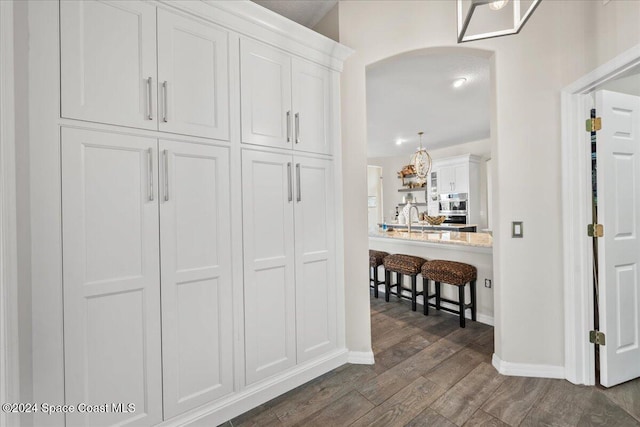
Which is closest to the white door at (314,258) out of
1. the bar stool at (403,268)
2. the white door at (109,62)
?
the white door at (109,62)

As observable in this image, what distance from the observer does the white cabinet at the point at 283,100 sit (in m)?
1.80

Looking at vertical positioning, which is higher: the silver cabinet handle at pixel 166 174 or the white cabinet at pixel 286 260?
the silver cabinet handle at pixel 166 174

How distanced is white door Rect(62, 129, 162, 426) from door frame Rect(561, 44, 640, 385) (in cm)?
271

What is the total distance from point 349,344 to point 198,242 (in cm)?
152

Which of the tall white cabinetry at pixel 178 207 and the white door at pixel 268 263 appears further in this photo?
the white door at pixel 268 263

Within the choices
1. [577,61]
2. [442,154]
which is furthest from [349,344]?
[442,154]

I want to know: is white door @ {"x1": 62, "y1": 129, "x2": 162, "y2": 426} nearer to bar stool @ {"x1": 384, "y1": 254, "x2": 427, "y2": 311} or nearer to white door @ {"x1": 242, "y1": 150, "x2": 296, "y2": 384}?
white door @ {"x1": 242, "y1": 150, "x2": 296, "y2": 384}

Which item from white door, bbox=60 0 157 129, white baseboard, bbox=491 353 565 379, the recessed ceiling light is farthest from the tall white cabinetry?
the recessed ceiling light

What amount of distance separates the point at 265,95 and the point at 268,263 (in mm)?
1155

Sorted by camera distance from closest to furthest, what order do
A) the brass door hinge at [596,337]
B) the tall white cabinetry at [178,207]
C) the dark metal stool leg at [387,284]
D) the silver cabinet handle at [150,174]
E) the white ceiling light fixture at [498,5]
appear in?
the white ceiling light fixture at [498,5], the tall white cabinetry at [178,207], the silver cabinet handle at [150,174], the brass door hinge at [596,337], the dark metal stool leg at [387,284]

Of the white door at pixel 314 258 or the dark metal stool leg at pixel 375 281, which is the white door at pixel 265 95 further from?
the dark metal stool leg at pixel 375 281

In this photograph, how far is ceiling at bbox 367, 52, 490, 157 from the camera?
3041 millimetres

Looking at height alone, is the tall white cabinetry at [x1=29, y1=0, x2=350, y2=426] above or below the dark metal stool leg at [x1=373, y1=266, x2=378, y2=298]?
above

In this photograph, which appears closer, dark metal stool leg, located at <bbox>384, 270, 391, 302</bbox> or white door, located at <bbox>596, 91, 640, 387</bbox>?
white door, located at <bbox>596, 91, 640, 387</bbox>
